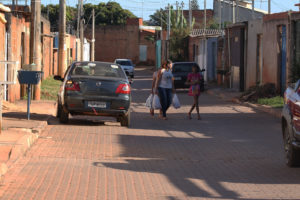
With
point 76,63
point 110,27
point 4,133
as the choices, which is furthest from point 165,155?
point 110,27

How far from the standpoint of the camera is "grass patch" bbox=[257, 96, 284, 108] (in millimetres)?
21919

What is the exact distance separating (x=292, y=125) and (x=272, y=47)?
56.5 ft

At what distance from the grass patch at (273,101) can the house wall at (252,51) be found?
570 cm

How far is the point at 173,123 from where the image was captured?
17797 mm

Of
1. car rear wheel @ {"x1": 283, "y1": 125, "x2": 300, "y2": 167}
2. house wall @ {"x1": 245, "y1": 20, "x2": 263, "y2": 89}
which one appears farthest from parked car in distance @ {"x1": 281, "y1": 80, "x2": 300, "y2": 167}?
house wall @ {"x1": 245, "y1": 20, "x2": 263, "y2": 89}

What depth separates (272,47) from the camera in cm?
2638

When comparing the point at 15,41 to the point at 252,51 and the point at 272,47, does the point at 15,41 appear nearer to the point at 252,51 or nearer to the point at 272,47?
the point at 272,47

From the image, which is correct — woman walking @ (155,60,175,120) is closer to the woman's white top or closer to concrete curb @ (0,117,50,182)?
the woman's white top

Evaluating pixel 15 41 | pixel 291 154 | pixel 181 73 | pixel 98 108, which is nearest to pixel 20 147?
pixel 291 154

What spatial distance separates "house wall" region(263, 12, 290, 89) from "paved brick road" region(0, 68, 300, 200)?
859 centimetres

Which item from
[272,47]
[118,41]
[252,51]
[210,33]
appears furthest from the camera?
[118,41]

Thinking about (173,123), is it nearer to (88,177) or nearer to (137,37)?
(88,177)

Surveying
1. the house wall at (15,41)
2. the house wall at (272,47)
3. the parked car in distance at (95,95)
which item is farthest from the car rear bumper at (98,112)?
the house wall at (272,47)

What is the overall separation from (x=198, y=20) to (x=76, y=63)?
78.1m
